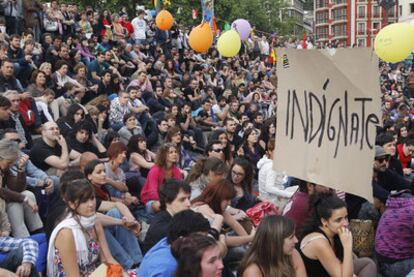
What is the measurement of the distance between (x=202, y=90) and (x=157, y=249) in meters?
12.6

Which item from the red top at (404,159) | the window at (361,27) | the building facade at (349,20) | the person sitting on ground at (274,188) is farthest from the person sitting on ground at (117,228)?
the window at (361,27)

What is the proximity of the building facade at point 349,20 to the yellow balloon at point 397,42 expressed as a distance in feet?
278

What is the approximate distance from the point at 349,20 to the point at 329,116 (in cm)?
10287

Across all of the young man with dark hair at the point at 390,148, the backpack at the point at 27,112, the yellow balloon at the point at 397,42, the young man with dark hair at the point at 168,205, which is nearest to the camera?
the young man with dark hair at the point at 168,205

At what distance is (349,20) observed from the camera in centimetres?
10262

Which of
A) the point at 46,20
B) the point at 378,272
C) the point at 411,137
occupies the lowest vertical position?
the point at 378,272

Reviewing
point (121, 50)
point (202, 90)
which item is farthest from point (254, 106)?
point (121, 50)

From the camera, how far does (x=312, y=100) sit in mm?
4305

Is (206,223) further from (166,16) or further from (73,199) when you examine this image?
(166,16)

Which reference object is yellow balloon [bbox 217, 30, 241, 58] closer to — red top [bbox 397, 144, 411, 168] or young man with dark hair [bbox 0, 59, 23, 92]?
young man with dark hair [bbox 0, 59, 23, 92]

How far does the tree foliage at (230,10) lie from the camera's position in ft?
126

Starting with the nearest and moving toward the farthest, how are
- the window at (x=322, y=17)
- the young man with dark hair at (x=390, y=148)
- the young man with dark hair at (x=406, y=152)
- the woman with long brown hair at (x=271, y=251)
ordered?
the woman with long brown hair at (x=271, y=251)
the young man with dark hair at (x=390, y=148)
the young man with dark hair at (x=406, y=152)
the window at (x=322, y=17)

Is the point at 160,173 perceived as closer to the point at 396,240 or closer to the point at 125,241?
the point at 125,241

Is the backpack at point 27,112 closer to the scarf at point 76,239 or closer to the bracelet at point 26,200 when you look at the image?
the bracelet at point 26,200
